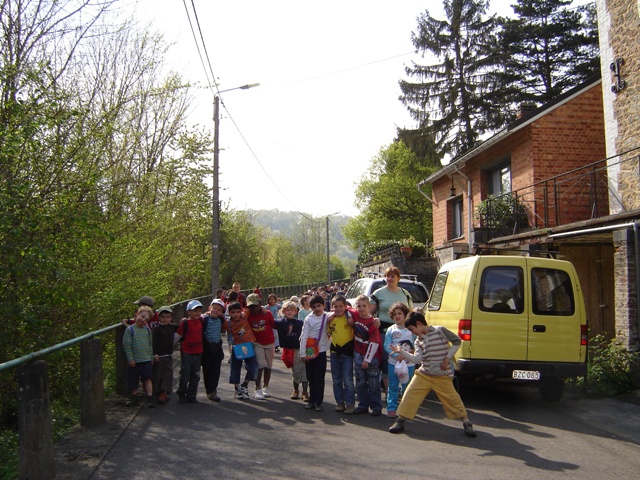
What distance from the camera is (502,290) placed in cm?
885

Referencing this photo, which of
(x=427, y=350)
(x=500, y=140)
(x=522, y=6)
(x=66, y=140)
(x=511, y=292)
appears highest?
(x=522, y=6)

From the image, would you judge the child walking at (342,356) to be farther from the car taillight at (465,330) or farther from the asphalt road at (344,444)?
the car taillight at (465,330)

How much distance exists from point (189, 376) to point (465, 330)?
390 centimetres

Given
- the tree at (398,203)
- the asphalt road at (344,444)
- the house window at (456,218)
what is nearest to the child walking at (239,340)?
the asphalt road at (344,444)

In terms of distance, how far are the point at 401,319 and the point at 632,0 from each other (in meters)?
9.13

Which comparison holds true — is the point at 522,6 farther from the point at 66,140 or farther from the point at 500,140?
the point at 66,140

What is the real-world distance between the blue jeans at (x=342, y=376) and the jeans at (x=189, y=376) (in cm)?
199

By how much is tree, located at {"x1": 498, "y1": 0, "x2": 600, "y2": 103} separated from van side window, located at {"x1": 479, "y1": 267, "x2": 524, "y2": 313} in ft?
102

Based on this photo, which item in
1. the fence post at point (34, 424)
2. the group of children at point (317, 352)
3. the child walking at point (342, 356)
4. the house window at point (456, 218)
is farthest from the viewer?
the house window at point (456, 218)

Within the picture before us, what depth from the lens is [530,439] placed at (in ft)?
22.6

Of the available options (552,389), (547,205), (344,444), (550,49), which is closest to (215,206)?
(547,205)

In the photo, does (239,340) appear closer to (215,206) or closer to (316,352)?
(316,352)

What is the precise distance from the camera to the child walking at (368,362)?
8172 millimetres

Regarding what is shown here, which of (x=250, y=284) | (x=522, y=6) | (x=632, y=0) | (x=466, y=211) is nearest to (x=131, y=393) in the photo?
(x=632, y=0)
